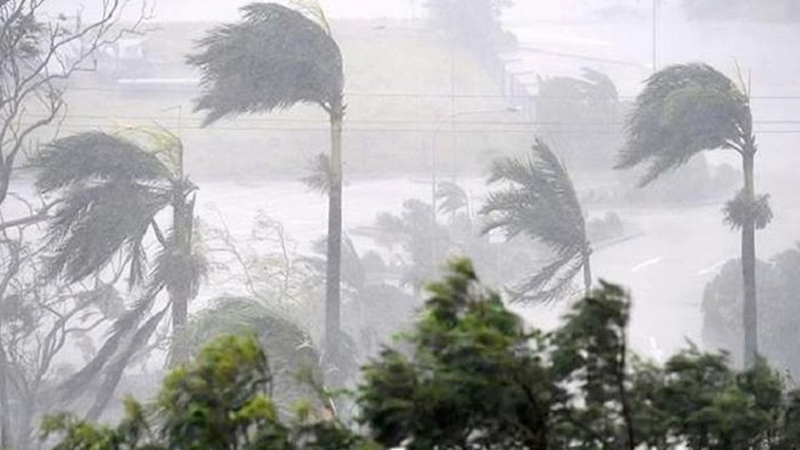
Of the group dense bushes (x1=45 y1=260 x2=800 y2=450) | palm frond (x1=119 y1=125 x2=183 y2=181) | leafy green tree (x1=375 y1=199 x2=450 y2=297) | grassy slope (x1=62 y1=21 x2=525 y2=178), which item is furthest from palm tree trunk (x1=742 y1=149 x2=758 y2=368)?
dense bushes (x1=45 y1=260 x2=800 y2=450)

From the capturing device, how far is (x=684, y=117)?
12109mm

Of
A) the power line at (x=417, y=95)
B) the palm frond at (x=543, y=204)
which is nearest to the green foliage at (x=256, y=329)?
the palm frond at (x=543, y=204)

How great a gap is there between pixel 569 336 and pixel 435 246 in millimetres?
13524

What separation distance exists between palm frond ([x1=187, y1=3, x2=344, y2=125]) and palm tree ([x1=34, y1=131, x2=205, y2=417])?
1.90ft

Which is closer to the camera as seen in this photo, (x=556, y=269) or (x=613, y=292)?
(x=613, y=292)

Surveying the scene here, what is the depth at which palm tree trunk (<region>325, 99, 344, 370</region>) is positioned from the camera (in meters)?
12.2

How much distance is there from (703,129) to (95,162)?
4.30m

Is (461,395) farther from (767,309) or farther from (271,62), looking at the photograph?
(767,309)

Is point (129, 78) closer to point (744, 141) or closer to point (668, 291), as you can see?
point (668, 291)

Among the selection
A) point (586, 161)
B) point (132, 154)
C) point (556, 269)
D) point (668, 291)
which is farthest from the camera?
point (586, 161)

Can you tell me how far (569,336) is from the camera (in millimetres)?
4211

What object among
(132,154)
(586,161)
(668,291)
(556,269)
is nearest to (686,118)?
(556,269)

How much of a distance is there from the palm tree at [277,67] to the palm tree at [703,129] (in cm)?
232

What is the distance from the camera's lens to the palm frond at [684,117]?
12.1 m
